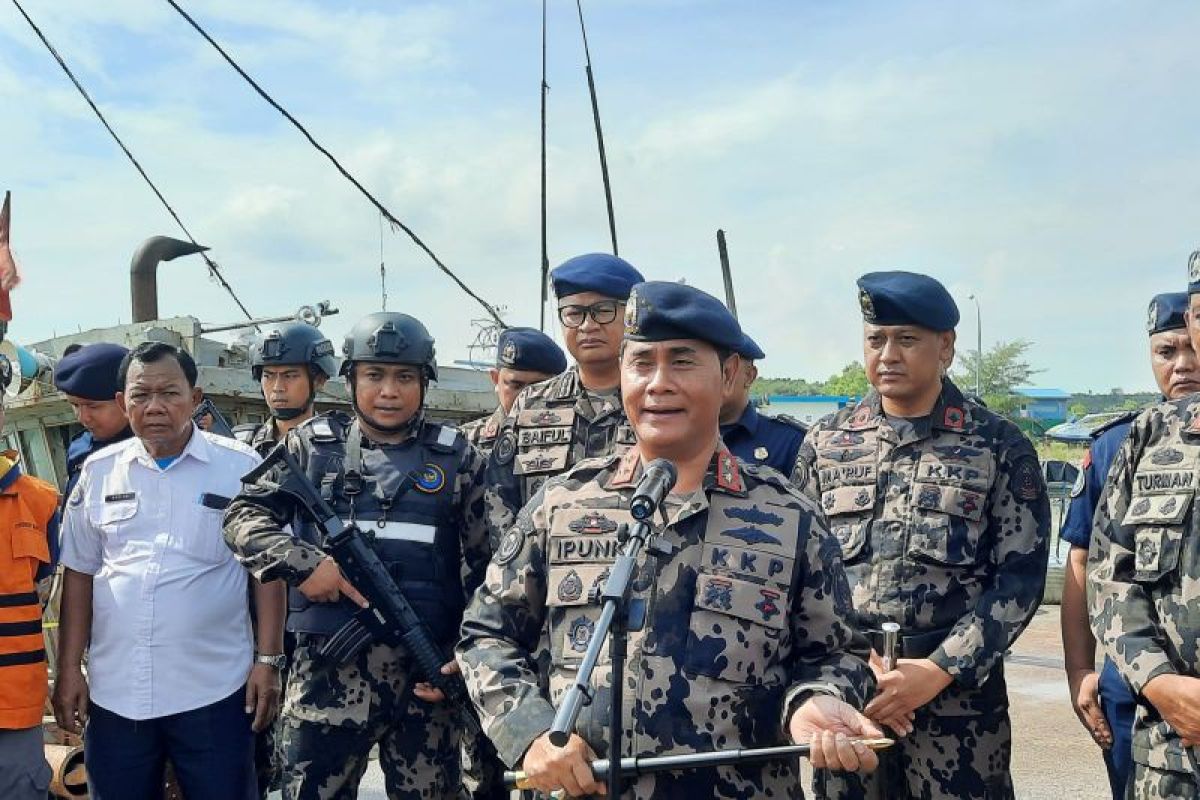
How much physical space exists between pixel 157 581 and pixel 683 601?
88.8 inches

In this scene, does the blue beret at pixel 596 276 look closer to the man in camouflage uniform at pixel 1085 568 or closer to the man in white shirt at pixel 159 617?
the man in white shirt at pixel 159 617

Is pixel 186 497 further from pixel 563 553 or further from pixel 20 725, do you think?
pixel 563 553

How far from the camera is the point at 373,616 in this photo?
12.2 feet

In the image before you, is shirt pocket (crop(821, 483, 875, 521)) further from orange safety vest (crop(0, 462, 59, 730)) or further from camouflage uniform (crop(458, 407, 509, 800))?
orange safety vest (crop(0, 462, 59, 730))

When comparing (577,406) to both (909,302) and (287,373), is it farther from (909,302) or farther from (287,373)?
(287,373)

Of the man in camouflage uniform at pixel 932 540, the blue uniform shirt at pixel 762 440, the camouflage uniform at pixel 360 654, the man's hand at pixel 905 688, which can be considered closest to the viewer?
the man's hand at pixel 905 688

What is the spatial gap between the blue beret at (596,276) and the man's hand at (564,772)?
2.17m

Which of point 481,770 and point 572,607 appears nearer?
point 572,607

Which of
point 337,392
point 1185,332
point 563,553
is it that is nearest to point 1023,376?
point 337,392

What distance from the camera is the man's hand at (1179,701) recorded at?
2574mm

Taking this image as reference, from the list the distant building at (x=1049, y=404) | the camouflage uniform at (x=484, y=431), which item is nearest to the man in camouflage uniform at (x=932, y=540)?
the camouflage uniform at (x=484, y=431)

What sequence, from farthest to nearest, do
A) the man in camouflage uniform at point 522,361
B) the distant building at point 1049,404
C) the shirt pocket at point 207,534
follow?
1. the distant building at point 1049,404
2. the man in camouflage uniform at point 522,361
3. the shirt pocket at point 207,534


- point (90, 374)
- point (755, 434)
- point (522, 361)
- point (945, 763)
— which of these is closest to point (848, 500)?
point (945, 763)

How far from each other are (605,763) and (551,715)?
0.20m
